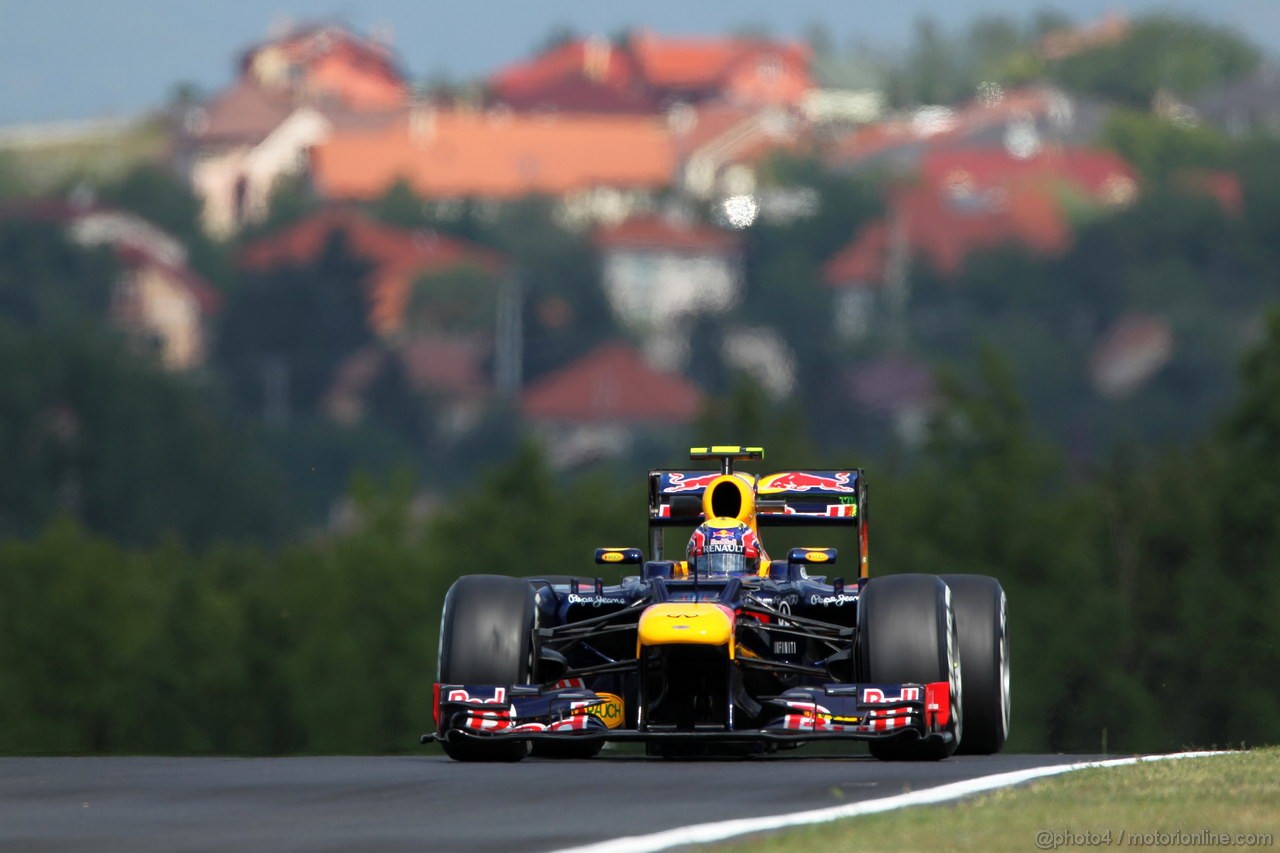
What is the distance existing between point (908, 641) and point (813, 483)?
352cm

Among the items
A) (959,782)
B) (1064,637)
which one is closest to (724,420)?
(1064,637)

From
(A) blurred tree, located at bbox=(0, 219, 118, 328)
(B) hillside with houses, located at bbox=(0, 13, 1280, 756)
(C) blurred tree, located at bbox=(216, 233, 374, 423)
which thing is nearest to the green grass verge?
(B) hillside with houses, located at bbox=(0, 13, 1280, 756)

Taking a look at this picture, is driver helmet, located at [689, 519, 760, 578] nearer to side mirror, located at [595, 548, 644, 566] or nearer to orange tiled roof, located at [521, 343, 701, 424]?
side mirror, located at [595, 548, 644, 566]

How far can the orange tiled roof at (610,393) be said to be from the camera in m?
172

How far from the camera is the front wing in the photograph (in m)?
17.3

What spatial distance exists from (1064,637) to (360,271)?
12245 cm

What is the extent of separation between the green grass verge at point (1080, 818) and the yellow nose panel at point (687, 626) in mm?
2908

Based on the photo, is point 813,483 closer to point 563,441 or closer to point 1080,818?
point 1080,818

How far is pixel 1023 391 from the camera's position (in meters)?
168

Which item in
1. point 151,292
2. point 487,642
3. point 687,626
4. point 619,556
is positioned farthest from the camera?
point 151,292

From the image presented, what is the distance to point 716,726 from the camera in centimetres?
1781

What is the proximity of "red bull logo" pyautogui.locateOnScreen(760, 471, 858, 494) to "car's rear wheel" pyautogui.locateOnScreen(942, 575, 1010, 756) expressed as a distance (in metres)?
1.97

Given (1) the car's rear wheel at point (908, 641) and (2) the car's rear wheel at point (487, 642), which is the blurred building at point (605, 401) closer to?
(2) the car's rear wheel at point (487, 642)

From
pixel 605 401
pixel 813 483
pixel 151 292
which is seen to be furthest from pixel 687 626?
pixel 151 292
